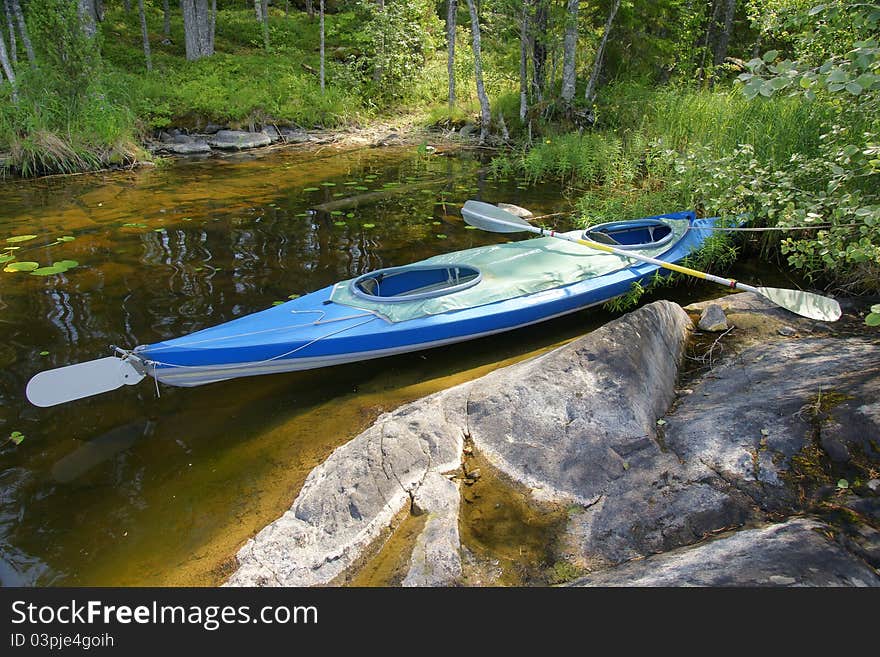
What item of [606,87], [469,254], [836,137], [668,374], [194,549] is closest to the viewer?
[194,549]

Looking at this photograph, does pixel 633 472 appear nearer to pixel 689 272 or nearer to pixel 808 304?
pixel 808 304

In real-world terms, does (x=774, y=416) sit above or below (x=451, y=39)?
below

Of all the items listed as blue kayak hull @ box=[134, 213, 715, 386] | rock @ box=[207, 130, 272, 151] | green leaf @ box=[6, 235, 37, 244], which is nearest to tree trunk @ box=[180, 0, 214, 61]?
rock @ box=[207, 130, 272, 151]

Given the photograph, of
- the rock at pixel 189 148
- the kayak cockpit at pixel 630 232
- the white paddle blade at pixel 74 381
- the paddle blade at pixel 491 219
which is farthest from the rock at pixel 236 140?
the white paddle blade at pixel 74 381

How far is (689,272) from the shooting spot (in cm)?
471

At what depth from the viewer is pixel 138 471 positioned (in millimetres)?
3520

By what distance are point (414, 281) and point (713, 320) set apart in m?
2.54

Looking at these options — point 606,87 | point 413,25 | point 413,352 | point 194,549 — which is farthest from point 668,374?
point 413,25

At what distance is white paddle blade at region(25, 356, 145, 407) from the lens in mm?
3464

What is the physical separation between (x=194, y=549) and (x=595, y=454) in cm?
215

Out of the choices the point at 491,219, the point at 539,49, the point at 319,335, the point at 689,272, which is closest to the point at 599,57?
the point at 539,49

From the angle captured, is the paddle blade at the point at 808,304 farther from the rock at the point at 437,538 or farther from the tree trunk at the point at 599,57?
the tree trunk at the point at 599,57

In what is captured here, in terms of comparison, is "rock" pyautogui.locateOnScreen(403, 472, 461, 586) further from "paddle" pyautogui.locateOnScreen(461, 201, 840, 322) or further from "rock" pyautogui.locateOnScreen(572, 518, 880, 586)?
"paddle" pyautogui.locateOnScreen(461, 201, 840, 322)
